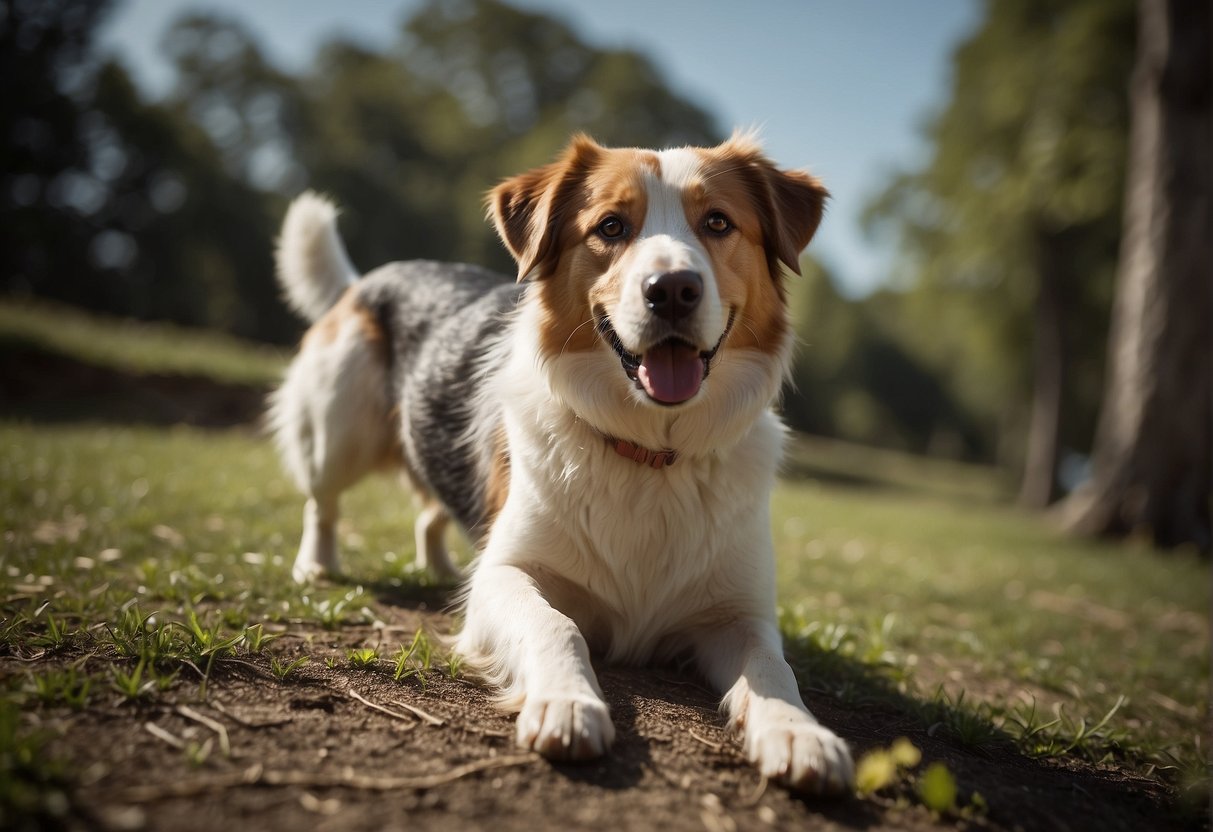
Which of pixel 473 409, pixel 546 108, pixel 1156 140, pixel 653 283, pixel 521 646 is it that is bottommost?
pixel 521 646

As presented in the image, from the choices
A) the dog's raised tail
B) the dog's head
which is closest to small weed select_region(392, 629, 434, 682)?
the dog's head

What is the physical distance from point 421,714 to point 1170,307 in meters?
11.7

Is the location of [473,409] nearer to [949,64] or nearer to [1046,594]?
[1046,594]

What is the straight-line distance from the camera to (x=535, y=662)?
2.39 m

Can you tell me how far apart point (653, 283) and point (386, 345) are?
247cm

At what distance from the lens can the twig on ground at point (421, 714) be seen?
91.3 inches

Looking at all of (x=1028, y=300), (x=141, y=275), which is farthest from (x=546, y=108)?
(x=1028, y=300)

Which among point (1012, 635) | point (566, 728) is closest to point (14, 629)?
point (566, 728)

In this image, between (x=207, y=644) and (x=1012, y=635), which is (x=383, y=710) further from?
(x=1012, y=635)

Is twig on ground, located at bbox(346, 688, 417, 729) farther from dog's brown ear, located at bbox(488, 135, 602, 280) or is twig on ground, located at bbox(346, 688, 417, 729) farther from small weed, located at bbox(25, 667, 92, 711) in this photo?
dog's brown ear, located at bbox(488, 135, 602, 280)

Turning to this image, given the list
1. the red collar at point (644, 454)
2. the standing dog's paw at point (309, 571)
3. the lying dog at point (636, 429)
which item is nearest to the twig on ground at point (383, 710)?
the lying dog at point (636, 429)

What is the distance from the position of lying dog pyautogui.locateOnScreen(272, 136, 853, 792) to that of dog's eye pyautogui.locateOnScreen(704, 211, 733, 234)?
1cm

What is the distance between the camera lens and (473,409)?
3.79 metres

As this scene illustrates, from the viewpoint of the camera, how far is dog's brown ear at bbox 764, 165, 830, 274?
11.0 ft
